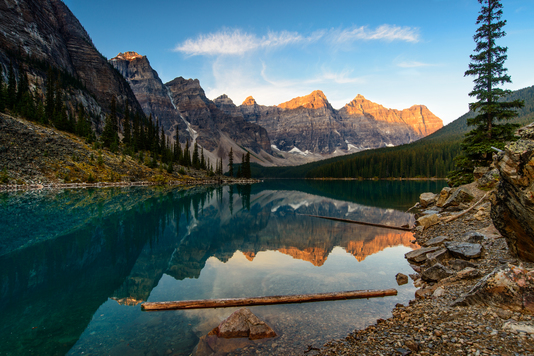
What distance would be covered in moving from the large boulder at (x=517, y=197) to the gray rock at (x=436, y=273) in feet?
7.71

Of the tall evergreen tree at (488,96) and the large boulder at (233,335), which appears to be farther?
the tall evergreen tree at (488,96)

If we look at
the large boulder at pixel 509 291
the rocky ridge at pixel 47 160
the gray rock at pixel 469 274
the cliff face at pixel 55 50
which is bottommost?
the gray rock at pixel 469 274

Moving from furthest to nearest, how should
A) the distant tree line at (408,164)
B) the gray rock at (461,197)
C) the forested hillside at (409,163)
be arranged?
the forested hillside at (409,163), the distant tree line at (408,164), the gray rock at (461,197)

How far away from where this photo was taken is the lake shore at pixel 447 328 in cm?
505

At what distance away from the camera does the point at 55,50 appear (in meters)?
146

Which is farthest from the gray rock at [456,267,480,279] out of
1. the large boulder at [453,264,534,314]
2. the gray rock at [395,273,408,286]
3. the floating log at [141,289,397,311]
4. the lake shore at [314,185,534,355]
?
the floating log at [141,289,397,311]

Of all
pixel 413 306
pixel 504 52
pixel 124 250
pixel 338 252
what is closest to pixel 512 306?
pixel 413 306

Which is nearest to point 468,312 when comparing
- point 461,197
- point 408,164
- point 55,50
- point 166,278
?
point 166,278

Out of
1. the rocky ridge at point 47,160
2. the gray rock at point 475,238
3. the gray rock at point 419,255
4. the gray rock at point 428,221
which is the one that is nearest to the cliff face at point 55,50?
the rocky ridge at point 47,160

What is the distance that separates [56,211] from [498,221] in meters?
35.4

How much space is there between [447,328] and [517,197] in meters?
4.15

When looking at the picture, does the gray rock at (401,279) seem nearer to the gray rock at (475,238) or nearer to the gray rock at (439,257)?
the gray rock at (439,257)

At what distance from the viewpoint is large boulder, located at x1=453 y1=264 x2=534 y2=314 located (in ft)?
19.2

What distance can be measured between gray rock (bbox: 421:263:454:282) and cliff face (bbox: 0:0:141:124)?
136 meters
